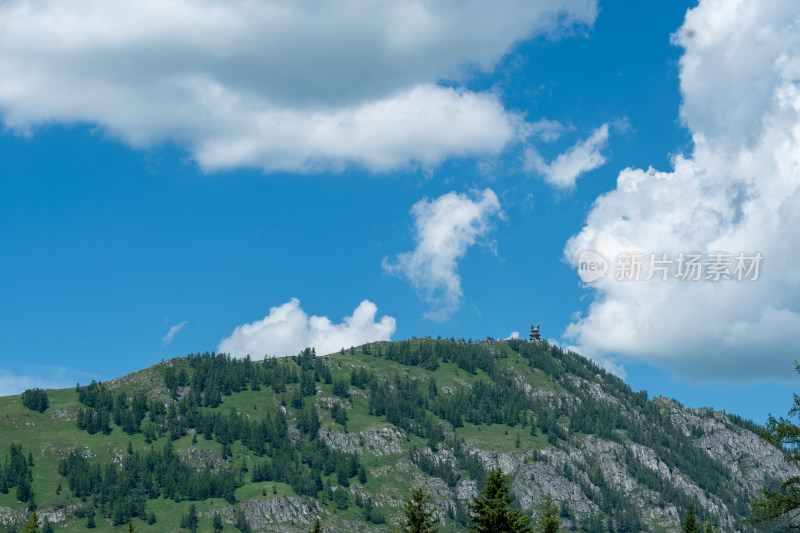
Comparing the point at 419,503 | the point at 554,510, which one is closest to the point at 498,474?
the point at 419,503

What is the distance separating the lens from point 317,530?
9150cm

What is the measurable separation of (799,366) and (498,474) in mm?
30256

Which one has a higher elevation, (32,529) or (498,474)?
(498,474)

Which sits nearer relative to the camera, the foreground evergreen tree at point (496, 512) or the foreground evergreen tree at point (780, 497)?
the foreground evergreen tree at point (780, 497)

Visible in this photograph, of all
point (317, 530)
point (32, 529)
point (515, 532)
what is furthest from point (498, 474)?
point (32, 529)

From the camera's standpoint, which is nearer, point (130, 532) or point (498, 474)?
point (498, 474)

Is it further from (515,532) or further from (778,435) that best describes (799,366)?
(515,532)

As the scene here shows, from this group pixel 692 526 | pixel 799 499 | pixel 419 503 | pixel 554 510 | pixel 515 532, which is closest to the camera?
pixel 799 499

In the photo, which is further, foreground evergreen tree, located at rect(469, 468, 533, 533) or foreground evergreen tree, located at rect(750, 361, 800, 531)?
foreground evergreen tree, located at rect(469, 468, 533, 533)

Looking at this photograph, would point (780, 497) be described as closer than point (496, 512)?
Yes

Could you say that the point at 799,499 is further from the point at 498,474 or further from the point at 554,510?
the point at 554,510

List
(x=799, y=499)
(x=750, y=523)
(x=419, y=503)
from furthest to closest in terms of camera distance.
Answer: (x=419, y=503) → (x=750, y=523) → (x=799, y=499)

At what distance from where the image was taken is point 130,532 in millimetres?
96312

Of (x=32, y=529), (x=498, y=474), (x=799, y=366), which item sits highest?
(x=799, y=366)
